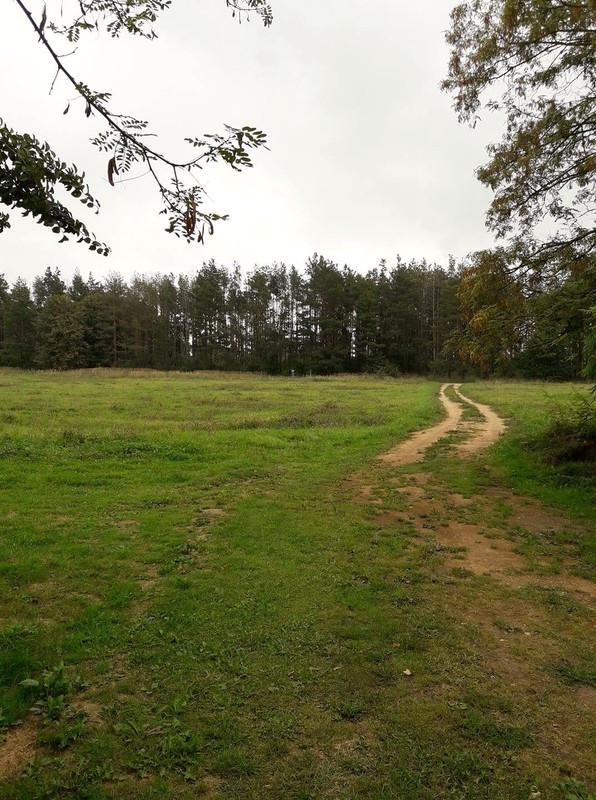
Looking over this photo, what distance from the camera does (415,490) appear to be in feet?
33.1

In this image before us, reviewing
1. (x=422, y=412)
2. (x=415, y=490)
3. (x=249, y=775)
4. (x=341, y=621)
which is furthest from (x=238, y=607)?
(x=422, y=412)

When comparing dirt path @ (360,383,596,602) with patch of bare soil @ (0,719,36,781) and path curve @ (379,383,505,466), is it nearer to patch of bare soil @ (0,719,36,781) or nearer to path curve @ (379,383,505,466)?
path curve @ (379,383,505,466)

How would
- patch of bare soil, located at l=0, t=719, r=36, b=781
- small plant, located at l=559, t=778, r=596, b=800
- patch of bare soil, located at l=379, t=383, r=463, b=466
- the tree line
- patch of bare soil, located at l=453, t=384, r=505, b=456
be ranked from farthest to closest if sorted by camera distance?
the tree line → patch of bare soil, located at l=453, t=384, r=505, b=456 → patch of bare soil, located at l=379, t=383, r=463, b=466 → patch of bare soil, located at l=0, t=719, r=36, b=781 → small plant, located at l=559, t=778, r=596, b=800

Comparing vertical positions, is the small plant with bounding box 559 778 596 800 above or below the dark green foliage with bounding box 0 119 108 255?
below

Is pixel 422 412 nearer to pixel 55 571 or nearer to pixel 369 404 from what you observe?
pixel 369 404

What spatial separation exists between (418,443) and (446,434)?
2258 millimetres

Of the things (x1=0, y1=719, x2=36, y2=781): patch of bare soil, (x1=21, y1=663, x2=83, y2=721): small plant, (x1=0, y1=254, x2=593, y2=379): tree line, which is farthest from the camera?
(x1=0, y1=254, x2=593, y2=379): tree line

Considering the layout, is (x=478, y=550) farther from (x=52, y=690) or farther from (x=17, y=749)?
(x=17, y=749)

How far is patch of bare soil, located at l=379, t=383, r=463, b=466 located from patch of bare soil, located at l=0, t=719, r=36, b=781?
1039 centimetres

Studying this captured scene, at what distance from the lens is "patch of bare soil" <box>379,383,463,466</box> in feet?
43.3

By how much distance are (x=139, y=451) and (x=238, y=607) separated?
29.5 ft

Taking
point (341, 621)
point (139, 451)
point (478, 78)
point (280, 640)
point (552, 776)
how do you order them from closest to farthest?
point (552, 776) → point (280, 640) → point (341, 621) → point (478, 78) → point (139, 451)

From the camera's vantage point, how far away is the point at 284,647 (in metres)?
4.26

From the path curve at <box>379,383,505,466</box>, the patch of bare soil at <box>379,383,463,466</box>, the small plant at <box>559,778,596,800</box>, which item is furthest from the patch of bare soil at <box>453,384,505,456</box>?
the small plant at <box>559,778,596,800</box>
